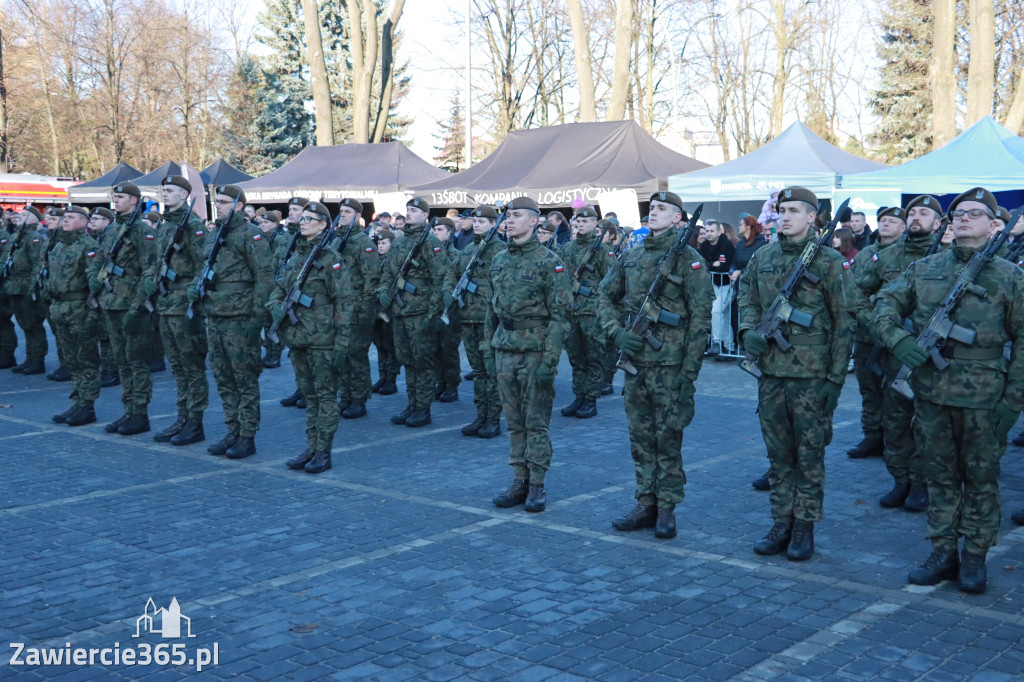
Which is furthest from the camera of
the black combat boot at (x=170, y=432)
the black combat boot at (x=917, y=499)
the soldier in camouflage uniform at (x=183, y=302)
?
the black combat boot at (x=170, y=432)

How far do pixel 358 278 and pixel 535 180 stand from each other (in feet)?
38.9

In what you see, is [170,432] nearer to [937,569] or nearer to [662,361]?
[662,361]

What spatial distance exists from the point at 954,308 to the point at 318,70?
27.7m

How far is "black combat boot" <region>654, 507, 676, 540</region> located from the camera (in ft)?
21.5

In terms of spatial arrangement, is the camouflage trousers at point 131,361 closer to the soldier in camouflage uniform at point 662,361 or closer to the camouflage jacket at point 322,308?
the camouflage jacket at point 322,308

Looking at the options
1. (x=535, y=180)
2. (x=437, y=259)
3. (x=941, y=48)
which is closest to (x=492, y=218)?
(x=437, y=259)

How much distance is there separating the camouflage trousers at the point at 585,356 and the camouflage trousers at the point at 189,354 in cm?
381

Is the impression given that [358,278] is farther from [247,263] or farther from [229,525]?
[229,525]

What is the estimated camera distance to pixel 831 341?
6000 millimetres

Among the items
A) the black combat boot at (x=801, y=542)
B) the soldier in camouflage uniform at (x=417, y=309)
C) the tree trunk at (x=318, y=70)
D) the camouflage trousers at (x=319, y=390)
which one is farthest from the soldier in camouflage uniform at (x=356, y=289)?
the tree trunk at (x=318, y=70)

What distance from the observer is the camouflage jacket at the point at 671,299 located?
6.47m

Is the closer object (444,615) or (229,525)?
(444,615)

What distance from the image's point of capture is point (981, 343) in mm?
5426

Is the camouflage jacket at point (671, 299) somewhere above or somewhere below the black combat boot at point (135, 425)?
above
